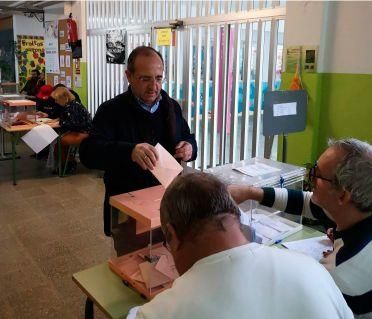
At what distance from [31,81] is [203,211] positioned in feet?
28.5

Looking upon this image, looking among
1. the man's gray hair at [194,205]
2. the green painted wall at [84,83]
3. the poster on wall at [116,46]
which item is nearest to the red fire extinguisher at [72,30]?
the green painted wall at [84,83]

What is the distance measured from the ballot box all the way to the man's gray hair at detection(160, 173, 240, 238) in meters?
0.74

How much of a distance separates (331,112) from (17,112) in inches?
172

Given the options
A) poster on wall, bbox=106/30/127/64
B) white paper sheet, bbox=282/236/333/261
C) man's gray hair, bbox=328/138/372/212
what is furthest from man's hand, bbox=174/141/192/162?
poster on wall, bbox=106/30/127/64

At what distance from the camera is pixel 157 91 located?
1.89m

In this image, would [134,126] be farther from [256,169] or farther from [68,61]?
[68,61]

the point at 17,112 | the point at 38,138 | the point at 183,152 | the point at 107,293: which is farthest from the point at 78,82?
the point at 107,293

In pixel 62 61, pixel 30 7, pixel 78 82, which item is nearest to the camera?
pixel 78 82

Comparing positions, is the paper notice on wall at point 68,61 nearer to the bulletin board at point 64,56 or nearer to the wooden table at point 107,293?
the bulletin board at point 64,56

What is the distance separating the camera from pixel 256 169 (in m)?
1.85

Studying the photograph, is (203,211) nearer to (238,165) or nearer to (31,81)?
(238,165)

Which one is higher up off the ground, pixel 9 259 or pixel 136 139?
pixel 136 139

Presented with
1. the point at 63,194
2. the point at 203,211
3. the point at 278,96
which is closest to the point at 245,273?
the point at 203,211

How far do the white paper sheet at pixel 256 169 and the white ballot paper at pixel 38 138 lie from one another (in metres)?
3.81
